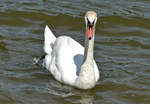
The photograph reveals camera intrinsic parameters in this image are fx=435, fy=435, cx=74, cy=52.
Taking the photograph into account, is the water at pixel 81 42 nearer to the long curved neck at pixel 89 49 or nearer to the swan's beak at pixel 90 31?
the long curved neck at pixel 89 49

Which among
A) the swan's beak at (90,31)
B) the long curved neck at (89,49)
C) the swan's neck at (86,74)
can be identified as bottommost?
the swan's neck at (86,74)

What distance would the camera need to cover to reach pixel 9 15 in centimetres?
1270

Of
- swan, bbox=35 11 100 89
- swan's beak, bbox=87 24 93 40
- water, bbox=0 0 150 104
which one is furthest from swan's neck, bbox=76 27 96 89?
swan's beak, bbox=87 24 93 40

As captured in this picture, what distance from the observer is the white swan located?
805 centimetres

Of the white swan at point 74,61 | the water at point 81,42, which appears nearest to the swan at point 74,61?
the white swan at point 74,61

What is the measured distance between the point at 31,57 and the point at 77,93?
215 cm

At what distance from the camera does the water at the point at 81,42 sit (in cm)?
842

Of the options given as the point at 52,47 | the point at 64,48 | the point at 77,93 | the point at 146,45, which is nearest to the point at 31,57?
the point at 52,47

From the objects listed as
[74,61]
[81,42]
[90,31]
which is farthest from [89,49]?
[81,42]

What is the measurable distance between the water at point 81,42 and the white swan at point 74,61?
194 millimetres

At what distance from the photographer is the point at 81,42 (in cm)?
1128

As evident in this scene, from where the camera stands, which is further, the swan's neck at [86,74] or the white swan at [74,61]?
the swan's neck at [86,74]

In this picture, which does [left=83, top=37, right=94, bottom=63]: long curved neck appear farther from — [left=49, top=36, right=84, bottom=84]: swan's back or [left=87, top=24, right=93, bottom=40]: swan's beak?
[left=49, top=36, right=84, bottom=84]: swan's back

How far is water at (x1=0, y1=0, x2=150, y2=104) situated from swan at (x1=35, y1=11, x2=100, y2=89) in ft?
Answer: 0.62
